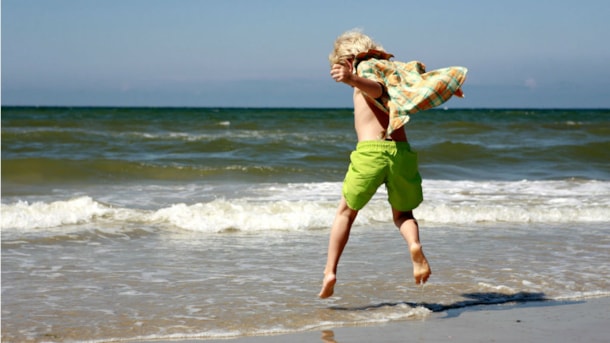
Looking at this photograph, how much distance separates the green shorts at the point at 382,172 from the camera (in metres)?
4.17

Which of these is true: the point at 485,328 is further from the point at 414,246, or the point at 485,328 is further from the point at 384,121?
the point at 384,121

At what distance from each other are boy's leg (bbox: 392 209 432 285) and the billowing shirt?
0.52 meters

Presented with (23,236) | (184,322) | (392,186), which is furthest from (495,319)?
(23,236)

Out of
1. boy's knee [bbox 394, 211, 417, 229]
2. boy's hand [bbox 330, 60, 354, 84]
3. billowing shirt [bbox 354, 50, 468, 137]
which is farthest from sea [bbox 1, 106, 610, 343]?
boy's hand [bbox 330, 60, 354, 84]

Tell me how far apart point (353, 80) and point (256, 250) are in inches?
111

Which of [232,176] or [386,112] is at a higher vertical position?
[386,112]

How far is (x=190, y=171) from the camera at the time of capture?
44.8 ft

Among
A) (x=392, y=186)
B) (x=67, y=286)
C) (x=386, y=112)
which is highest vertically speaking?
(x=386, y=112)

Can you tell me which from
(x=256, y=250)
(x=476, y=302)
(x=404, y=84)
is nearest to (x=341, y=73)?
(x=404, y=84)

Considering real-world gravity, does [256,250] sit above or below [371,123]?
below

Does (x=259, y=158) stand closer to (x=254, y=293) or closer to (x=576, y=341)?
(x=254, y=293)

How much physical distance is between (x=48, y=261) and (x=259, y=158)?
9923 mm

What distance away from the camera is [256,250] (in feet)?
21.1

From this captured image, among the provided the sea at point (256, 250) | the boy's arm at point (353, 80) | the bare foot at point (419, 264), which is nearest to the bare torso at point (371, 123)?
the boy's arm at point (353, 80)
